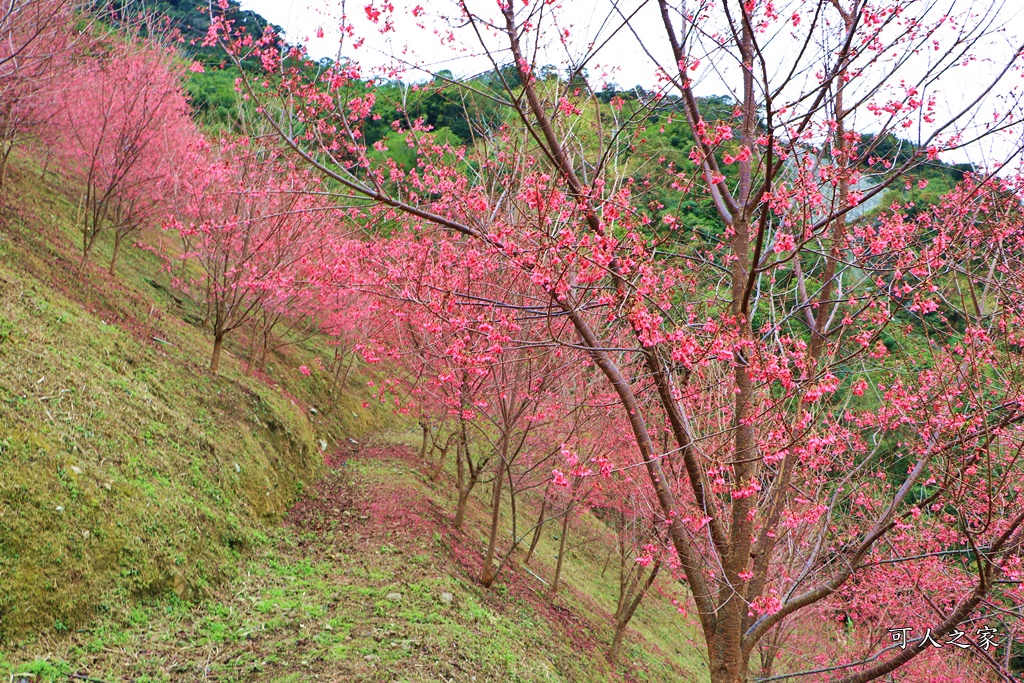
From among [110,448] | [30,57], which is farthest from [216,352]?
[30,57]

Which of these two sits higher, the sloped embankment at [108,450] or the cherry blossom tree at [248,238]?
the cherry blossom tree at [248,238]

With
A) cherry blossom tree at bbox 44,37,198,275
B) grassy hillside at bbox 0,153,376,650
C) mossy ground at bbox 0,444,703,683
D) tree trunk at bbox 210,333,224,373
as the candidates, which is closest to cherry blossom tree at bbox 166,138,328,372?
tree trunk at bbox 210,333,224,373

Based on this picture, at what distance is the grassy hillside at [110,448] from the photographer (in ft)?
16.4

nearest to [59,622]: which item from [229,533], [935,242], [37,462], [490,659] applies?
[37,462]

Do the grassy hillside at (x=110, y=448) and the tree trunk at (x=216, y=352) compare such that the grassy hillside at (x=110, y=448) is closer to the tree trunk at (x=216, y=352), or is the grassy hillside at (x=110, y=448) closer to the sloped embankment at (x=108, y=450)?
the sloped embankment at (x=108, y=450)

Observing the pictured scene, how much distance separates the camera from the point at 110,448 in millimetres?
6359

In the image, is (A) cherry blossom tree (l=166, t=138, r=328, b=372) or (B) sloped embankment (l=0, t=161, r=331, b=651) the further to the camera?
(A) cherry blossom tree (l=166, t=138, r=328, b=372)

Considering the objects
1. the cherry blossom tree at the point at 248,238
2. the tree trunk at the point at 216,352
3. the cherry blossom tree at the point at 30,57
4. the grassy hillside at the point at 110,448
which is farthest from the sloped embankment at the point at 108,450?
the cherry blossom tree at the point at 30,57

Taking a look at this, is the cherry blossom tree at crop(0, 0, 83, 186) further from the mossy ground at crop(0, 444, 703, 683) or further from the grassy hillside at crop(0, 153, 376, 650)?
the mossy ground at crop(0, 444, 703, 683)

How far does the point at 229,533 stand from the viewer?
7.25m

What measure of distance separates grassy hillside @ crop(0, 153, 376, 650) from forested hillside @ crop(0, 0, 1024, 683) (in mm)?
41

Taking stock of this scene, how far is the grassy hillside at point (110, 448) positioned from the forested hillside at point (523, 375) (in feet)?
0.13

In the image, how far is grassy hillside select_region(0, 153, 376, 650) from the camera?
4.98 m

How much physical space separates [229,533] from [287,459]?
11.1 feet
